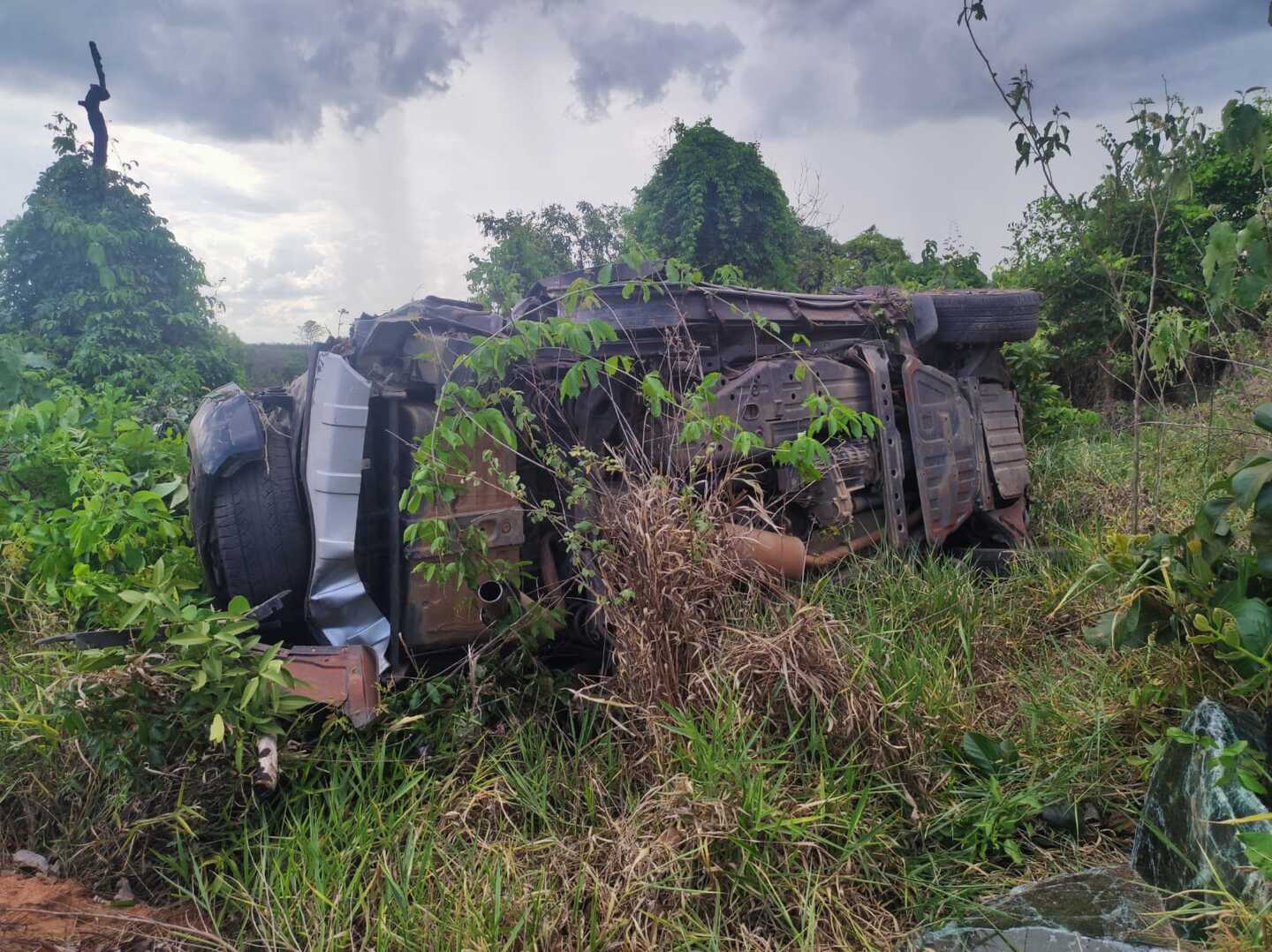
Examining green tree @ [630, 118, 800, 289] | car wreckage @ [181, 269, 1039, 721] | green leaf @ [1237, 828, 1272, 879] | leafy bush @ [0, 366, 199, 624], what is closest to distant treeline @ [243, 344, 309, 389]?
green tree @ [630, 118, 800, 289]

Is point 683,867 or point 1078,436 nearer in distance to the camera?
point 683,867

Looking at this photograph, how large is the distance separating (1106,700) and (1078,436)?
4.84m

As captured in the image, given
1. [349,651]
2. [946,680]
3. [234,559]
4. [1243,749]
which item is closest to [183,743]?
[349,651]

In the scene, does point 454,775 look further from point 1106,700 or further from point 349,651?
point 1106,700

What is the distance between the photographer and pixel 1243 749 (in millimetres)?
2277

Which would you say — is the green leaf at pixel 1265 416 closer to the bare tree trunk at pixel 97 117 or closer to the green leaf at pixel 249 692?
the green leaf at pixel 249 692

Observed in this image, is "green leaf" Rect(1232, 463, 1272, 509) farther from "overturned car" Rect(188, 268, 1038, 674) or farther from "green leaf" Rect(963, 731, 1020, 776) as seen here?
"overturned car" Rect(188, 268, 1038, 674)

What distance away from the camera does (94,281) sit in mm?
11359

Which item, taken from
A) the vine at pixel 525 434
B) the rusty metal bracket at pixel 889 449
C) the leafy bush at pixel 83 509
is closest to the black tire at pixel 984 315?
the rusty metal bracket at pixel 889 449

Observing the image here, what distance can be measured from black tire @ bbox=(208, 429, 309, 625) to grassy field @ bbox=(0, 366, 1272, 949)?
0.66 metres

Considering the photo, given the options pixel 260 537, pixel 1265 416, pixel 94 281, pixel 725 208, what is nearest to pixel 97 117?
pixel 94 281

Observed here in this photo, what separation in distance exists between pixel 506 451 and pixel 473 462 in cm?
16

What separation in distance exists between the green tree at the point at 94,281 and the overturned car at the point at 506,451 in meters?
8.23

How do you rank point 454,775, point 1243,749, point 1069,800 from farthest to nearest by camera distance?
point 454,775 < point 1069,800 < point 1243,749
